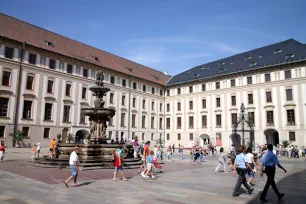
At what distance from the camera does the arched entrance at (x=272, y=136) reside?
3775 centimetres

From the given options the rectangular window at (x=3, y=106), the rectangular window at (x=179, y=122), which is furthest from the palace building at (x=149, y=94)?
the rectangular window at (x=179, y=122)

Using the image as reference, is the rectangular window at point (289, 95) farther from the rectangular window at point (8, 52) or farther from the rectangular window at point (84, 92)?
the rectangular window at point (8, 52)

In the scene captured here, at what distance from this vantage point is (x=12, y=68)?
2998 cm

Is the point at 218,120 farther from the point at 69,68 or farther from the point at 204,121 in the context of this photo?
the point at 69,68

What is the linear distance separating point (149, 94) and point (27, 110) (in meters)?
23.4

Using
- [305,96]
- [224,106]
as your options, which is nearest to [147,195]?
[305,96]

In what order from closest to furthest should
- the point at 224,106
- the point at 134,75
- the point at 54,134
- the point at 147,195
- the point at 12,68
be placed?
the point at 147,195 < the point at 12,68 < the point at 54,134 < the point at 224,106 < the point at 134,75

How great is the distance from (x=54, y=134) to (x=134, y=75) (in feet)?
59.9

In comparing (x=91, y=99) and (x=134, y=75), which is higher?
(x=134, y=75)

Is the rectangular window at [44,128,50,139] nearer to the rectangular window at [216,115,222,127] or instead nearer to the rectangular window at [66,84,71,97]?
the rectangular window at [66,84,71,97]

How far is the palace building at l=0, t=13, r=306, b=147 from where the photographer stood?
30984 millimetres

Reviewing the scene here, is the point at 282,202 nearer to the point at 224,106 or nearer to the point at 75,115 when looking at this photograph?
the point at 75,115

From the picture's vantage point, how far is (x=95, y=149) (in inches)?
578

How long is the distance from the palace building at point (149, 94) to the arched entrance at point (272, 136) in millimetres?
157
